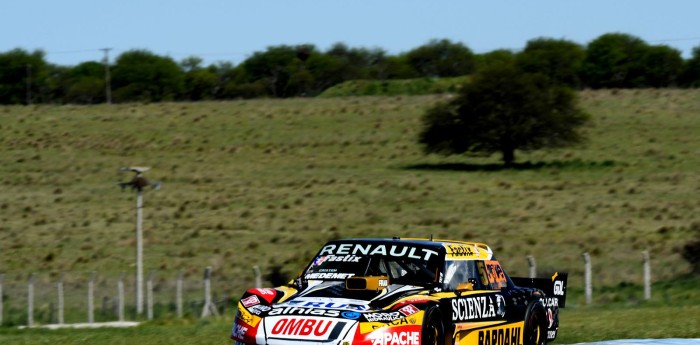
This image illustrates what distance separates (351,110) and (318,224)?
38.0m

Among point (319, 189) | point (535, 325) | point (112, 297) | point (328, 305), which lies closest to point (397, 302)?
point (328, 305)

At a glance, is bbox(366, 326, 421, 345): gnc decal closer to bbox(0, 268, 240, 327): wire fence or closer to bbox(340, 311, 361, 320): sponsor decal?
bbox(340, 311, 361, 320): sponsor decal

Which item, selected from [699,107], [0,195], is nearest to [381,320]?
[0,195]

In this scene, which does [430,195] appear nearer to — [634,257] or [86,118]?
[634,257]

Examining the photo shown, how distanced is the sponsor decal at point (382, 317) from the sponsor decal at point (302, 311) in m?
0.28

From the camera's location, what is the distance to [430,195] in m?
55.2

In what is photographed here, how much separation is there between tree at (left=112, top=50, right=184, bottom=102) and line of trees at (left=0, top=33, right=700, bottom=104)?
11 centimetres

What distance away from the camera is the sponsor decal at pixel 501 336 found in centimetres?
1222

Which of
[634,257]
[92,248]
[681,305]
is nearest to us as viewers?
[681,305]

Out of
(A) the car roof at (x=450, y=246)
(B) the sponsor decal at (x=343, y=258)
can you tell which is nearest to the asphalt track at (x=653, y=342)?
(A) the car roof at (x=450, y=246)

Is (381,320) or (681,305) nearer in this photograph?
(381,320)

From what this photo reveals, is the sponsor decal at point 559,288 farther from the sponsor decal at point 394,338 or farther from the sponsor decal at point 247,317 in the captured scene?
the sponsor decal at point 247,317

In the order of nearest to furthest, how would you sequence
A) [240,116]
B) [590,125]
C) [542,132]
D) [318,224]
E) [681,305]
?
[681,305] < [318,224] < [542,132] < [590,125] < [240,116]

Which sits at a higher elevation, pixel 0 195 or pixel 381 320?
pixel 381 320
